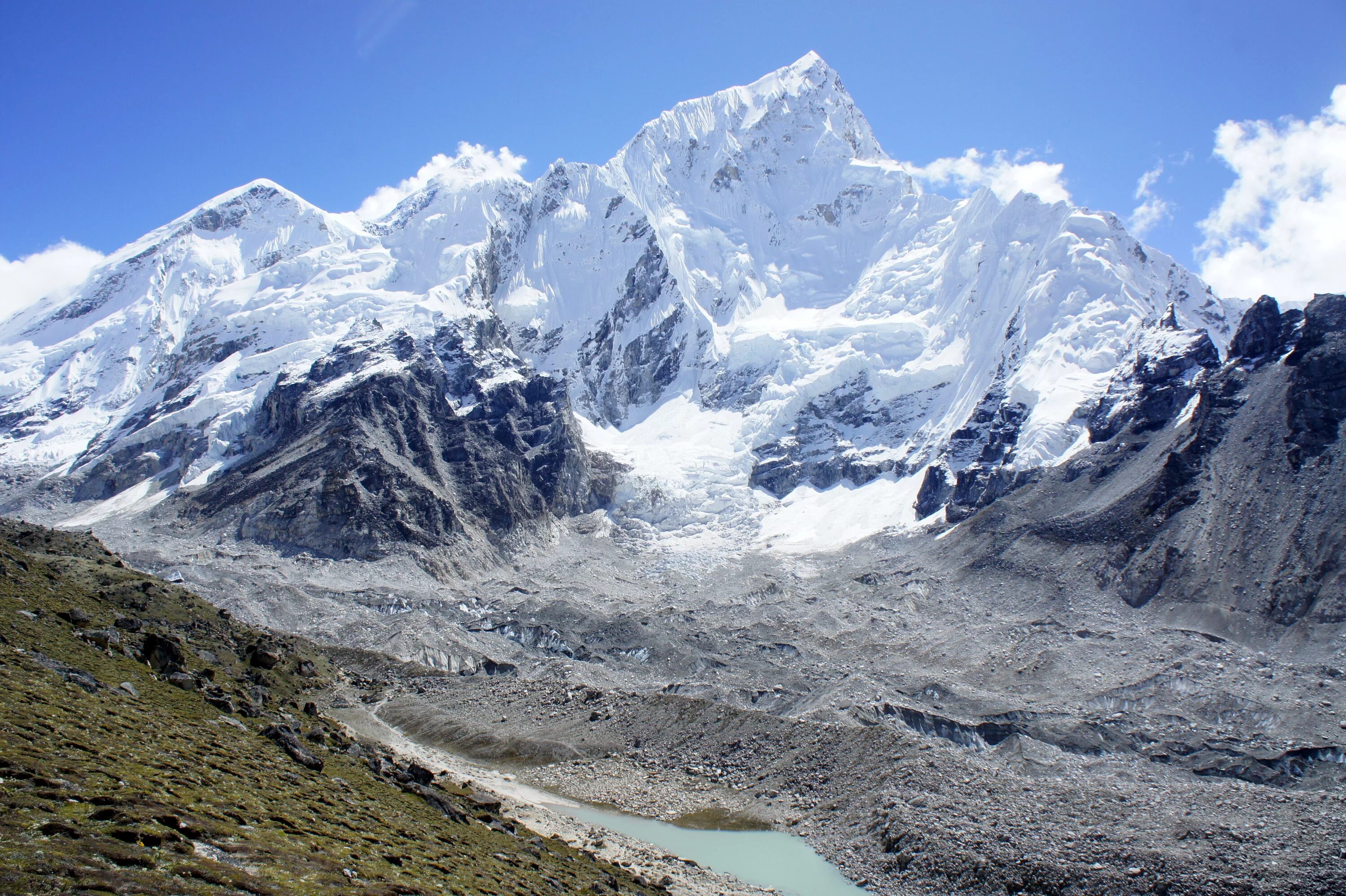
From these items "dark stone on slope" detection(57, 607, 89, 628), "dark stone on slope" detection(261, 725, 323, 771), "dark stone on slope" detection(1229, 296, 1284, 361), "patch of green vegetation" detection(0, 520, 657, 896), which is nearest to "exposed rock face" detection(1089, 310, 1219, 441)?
"dark stone on slope" detection(1229, 296, 1284, 361)

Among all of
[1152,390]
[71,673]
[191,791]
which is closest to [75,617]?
[71,673]

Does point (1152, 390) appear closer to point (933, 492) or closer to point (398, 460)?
point (933, 492)

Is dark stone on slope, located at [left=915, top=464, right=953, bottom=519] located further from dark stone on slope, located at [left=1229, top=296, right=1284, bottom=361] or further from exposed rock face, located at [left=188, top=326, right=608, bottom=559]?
exposed rock face, located at [left=188, top=326, right=608, bottom=559]

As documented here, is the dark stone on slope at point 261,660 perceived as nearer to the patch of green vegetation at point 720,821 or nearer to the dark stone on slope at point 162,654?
the dark stone on slope at point 162,654

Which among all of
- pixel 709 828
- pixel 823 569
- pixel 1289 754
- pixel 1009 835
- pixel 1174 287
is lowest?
pixel 709 828

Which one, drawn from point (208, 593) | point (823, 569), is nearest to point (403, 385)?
point (208, 593)

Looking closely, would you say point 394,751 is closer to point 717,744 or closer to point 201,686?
point 201,686
